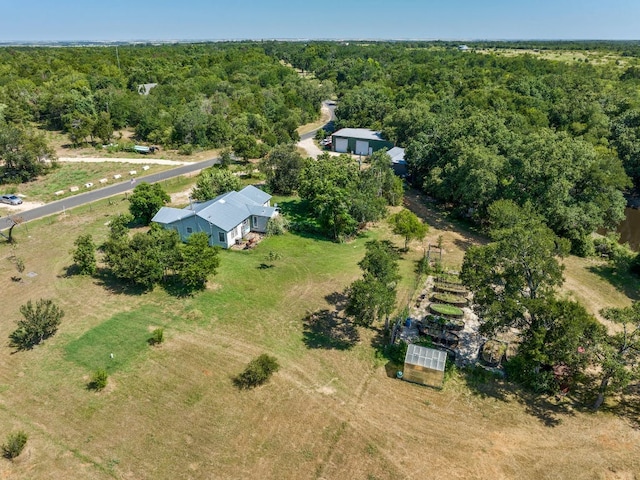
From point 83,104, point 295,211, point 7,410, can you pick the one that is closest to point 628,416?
point 7,410

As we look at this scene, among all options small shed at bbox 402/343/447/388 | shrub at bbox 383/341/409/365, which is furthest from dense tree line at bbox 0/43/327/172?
small shed at bbox 402/343/447/388

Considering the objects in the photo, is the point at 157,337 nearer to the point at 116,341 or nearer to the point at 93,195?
the point at 116,341

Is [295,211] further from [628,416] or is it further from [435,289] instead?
[628,416]

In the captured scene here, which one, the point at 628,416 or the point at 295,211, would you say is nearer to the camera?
the point at 628,416

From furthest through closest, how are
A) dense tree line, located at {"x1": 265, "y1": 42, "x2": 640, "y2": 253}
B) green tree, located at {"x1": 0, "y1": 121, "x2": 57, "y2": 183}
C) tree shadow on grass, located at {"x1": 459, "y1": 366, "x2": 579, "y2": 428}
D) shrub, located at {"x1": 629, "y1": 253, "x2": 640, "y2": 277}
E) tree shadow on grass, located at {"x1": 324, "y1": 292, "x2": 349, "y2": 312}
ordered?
1. green tree, located at {"x1": 0, "y1": 121, "x2": 57, "y2": 183}
2. dense tree line, located at {"x1": 265, "y1": 42, "x2": 640, "y2": 253}
3. shrub, located at {"x1": 629, "y1": 253, "x2": 640, "y2": 277}
4. tree shadow on grass, located at {"x1": 324, "y1": 292, "x2": 349, "y2": 312}
5. tree shadow on grass, located at {"x1": 459, "y1": 366, "x2": 579, "y2": 428}

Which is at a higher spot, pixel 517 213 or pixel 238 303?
pixel 517 213

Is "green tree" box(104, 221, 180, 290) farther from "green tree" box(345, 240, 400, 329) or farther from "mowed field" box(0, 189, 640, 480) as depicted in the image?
"green tree" box(345, 240, 400, 329)
